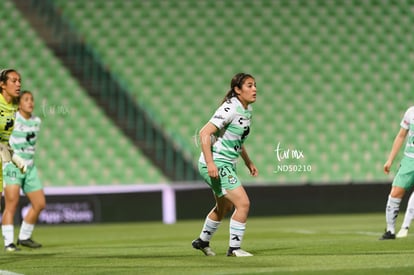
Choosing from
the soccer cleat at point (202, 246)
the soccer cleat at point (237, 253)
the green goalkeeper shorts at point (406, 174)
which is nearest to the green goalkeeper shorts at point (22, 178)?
the soccer cleat at point (202, 246)

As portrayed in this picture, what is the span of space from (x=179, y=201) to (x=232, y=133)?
10.8 metres

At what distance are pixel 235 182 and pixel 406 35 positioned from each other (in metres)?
15.8

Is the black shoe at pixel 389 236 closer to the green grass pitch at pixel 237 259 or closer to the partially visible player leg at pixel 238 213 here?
the green grass pitch at pixel 237 259

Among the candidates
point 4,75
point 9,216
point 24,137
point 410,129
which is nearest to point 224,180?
point 4,75

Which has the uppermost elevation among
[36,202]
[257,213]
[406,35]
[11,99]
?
[406,35]

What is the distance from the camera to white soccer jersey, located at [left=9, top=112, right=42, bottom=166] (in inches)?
446

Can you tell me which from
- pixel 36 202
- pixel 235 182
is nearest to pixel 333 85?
pixel 36 202

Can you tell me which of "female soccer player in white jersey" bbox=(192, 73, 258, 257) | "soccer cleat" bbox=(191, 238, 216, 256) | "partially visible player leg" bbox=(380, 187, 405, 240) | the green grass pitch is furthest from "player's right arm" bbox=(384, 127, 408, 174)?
"soccer cleat" bbox=(191, 238, 216, 256)

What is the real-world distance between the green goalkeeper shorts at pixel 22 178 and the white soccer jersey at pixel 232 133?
365 cm

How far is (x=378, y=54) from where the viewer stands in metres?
22.2

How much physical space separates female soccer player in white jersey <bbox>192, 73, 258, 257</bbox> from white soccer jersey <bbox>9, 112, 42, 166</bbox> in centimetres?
380

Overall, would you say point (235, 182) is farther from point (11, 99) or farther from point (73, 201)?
point (73, 201)

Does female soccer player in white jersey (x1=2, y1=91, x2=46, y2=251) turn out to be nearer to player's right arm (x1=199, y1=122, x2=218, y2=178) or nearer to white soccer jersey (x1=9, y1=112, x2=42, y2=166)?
white soccer jersey (x1=9, y1=112, x2=42, y2=166)

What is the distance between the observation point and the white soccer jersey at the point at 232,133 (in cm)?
816
